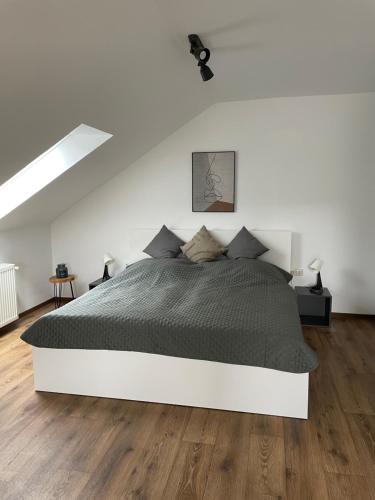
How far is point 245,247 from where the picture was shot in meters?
4.01

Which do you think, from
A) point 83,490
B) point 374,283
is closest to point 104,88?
point 83,490

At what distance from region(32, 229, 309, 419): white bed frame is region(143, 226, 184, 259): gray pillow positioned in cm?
183

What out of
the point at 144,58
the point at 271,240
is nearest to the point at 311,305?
the point at 271,240

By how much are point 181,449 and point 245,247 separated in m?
2.37

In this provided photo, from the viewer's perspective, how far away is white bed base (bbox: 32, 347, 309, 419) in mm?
2297

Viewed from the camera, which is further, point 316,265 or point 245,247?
point 245,247

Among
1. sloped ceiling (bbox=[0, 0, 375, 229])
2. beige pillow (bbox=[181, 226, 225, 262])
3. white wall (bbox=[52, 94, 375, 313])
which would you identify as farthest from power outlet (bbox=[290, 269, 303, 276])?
sloped ceiling (bbox=[0, 0, 375, 229])

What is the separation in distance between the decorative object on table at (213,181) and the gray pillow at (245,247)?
1.19 ft

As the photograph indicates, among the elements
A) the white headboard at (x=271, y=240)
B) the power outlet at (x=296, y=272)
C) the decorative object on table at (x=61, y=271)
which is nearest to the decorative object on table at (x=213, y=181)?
the white headboard at (x=271, y=240)

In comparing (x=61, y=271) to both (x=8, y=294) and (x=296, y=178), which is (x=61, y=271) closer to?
(x=8, y=294)

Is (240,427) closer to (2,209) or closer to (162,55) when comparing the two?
(162,55)

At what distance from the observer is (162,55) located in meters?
2.41

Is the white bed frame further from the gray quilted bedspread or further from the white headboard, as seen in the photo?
the white headboard

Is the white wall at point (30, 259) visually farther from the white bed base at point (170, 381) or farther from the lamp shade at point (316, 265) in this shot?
the lamp shade at point (316, 265)
